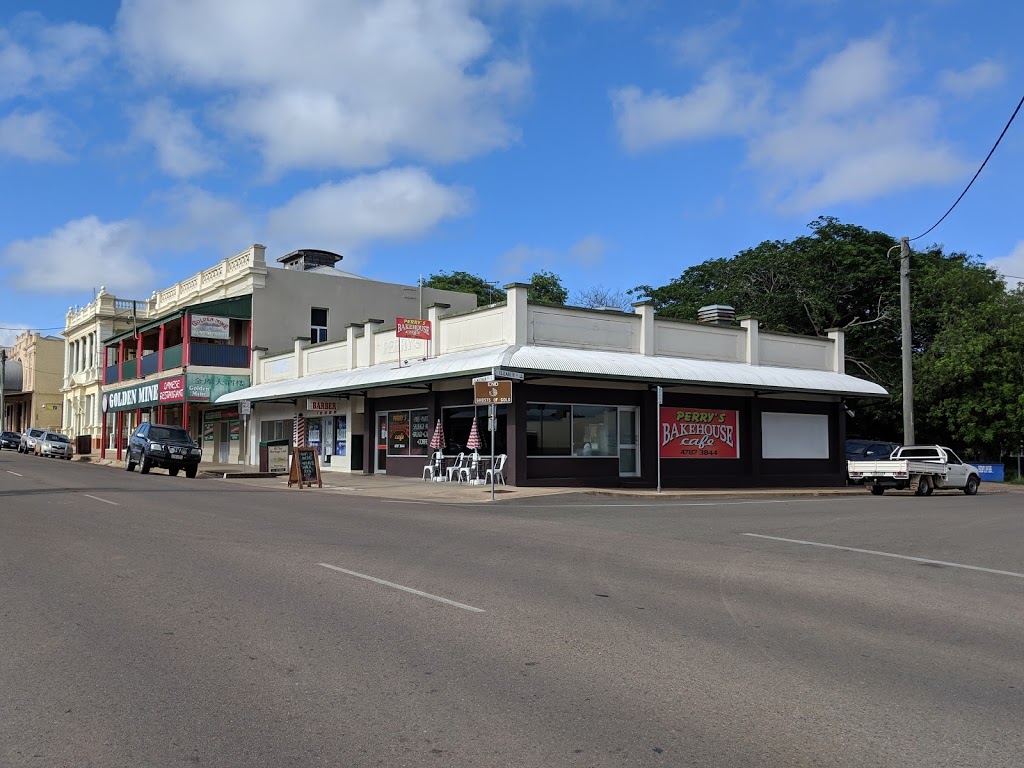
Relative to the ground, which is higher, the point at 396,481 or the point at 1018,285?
the point at 1018,285

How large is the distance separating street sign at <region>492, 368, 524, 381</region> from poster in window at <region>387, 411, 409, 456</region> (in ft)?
25.7

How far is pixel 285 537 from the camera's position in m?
12.8

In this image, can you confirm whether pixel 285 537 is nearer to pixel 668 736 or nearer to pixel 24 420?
pixel 668 736

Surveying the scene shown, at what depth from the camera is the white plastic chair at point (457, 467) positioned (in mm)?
27422

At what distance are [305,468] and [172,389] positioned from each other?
1746 cm

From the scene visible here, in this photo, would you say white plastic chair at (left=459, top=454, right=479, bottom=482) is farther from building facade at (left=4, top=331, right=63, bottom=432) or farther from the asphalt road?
building facade at (left=4, top=331, right=63, bottom=432)

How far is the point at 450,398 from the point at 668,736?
77.8 ft

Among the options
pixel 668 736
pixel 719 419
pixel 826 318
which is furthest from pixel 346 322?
pixel 668 736

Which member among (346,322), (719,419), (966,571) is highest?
(346,322)

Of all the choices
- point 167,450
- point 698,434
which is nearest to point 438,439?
point 698,434

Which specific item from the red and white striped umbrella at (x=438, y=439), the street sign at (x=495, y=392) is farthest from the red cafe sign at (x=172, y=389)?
the street sign at (x=495, y=392)

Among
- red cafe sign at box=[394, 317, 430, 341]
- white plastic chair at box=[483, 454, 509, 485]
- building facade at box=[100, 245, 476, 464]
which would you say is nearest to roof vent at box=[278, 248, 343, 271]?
building facade at box=[100, 245, 476, 464]

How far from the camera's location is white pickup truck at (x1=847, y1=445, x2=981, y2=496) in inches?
1123

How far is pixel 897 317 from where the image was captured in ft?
150
